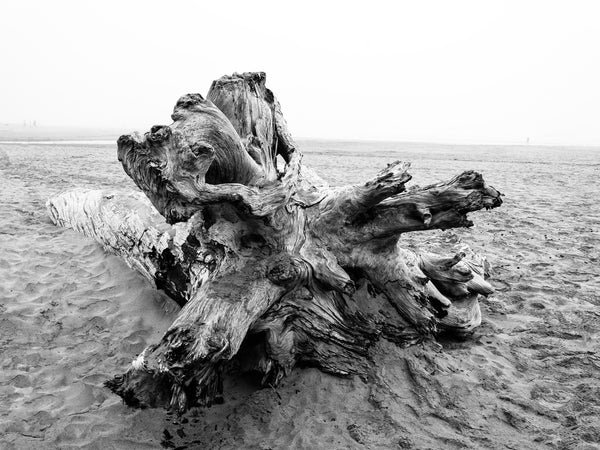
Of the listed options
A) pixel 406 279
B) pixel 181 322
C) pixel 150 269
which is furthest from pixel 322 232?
pixel 150 269

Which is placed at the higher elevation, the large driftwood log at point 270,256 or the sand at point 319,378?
the large driftwood log at point 270,256

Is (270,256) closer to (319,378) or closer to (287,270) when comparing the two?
(287,270)

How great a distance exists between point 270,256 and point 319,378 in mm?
1079

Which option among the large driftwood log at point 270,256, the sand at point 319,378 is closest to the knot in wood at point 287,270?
the large driftwood log at point 270,256

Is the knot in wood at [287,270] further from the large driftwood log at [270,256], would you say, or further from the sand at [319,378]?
the sand at [319,378]

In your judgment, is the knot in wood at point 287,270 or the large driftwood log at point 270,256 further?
the knot in wood at point 287,270

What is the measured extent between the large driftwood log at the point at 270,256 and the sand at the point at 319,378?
0.21 m

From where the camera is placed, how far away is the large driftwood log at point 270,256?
310cm

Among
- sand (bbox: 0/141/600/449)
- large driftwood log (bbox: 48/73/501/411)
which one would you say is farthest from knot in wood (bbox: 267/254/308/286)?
sand (bbox: 0/141/600/449)

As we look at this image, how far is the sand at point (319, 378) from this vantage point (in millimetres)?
3021

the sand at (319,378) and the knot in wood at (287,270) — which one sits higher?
the knot in wood at (287,270)

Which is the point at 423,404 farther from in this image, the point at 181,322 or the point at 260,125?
the point at 260,125

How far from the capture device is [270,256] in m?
Answer: 3.65

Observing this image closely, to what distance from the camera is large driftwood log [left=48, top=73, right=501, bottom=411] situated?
10.2ft
